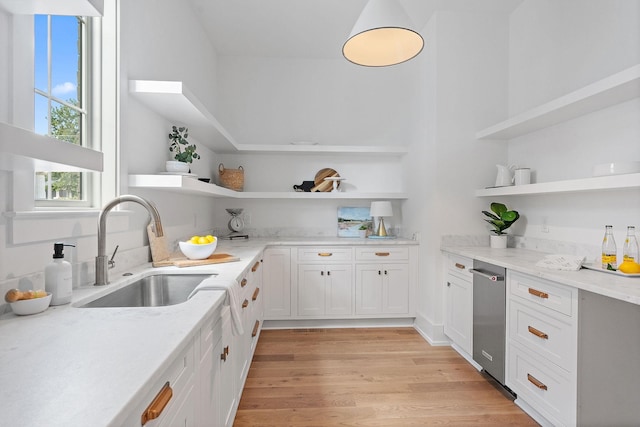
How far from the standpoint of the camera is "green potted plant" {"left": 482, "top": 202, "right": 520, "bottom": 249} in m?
2.91

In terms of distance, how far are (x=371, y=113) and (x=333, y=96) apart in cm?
50

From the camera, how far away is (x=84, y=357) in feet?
2.61

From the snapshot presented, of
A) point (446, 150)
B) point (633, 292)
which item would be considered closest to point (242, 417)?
point (633, 292)

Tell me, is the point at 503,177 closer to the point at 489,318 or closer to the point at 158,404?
the point at 489,318

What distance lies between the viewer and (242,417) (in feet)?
6.63

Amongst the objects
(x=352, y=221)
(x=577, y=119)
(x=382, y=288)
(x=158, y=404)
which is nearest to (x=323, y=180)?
(x=352, y=221)

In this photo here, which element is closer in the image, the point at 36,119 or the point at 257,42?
the point at 36,119

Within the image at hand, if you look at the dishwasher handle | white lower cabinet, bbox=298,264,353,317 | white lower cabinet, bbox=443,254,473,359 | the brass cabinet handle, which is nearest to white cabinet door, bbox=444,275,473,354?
white lower cabinet, bbox=443,254,473,359

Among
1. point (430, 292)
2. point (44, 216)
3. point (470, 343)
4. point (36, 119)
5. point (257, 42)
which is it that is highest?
point (257, 42)

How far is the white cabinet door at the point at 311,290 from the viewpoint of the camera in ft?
11.5

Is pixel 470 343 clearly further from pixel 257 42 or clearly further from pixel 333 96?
pixel 257 42

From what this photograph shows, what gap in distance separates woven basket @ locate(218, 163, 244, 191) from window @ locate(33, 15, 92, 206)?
6.00 ft

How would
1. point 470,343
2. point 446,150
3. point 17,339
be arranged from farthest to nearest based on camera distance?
point 446,150
point 470,343
point 17,339

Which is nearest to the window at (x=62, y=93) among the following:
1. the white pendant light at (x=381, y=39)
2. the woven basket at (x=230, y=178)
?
the white pendant light at (x=381, y=39)
